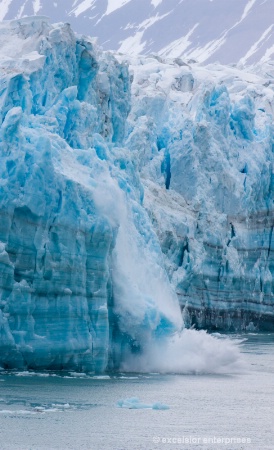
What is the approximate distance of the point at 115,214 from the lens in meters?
20.3

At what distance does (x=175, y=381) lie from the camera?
798 inches

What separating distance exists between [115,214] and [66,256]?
1397 mm

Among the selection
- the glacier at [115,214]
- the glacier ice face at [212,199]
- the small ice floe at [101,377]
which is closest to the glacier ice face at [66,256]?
the glacier at [115,214]

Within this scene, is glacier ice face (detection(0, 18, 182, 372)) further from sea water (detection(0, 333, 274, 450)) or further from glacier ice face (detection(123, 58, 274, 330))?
glacier ice face (detection(123, 58, 274, 330))

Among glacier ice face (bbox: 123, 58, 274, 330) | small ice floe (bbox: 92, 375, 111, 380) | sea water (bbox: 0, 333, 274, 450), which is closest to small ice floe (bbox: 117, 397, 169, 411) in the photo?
sea water (bbox: 0, 333, 274, 450)

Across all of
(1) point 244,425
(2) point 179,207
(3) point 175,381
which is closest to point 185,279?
(2) point 179,207

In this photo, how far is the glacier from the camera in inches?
757

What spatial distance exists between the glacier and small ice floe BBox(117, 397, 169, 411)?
110 inches

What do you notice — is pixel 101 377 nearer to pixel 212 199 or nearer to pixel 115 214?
pixel 115 214

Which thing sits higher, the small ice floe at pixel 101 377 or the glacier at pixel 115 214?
the glacier at pixel 115 214

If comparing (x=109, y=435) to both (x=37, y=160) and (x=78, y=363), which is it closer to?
(x=78, y=363)

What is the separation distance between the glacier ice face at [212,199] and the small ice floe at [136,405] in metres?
15.5

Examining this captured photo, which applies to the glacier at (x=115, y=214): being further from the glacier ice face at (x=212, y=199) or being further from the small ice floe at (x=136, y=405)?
the small ice floe at (x=136, y=405)

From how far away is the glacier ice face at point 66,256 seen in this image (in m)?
19.0
